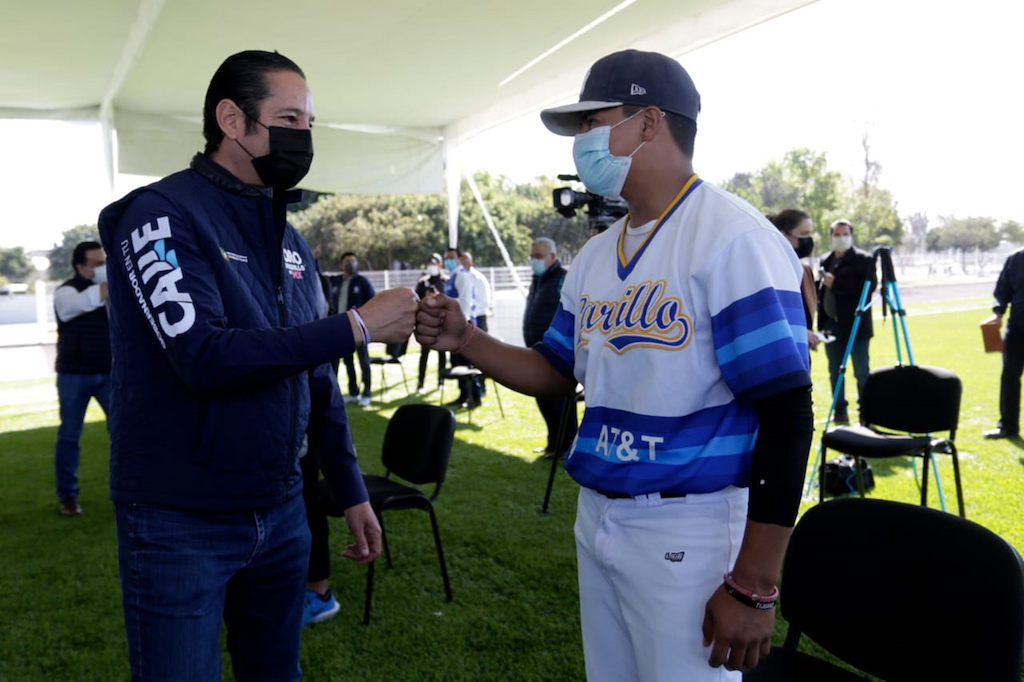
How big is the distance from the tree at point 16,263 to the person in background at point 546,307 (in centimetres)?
4916

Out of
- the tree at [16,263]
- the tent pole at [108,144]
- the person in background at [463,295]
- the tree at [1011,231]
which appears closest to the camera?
the person in background at [463,295]

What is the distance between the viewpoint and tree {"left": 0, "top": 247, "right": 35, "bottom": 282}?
152 feet

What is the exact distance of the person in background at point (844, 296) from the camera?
7105 mm

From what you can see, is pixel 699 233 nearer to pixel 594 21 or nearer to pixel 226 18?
pixel 594 21

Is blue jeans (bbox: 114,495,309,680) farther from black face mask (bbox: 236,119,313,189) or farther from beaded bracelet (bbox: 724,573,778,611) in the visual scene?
beaded bracelet (bbox: 724,573,778,611)

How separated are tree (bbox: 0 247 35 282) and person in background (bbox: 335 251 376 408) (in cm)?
4507

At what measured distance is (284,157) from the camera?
163 cm

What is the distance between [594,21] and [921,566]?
6274mm

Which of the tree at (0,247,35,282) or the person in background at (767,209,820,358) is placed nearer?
the person in background at (767,209,820,358)

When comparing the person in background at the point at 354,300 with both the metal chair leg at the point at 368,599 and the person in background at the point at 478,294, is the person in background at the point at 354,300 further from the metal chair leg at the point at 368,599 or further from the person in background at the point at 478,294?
the metal chair leg at the point at 368,599

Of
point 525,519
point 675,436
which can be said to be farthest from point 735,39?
point 675,436

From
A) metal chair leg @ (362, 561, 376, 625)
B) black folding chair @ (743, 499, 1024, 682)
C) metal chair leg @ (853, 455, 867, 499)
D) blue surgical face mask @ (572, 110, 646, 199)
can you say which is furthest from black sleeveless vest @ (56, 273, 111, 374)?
metal chair leg @ (853, 455, 867, 499)

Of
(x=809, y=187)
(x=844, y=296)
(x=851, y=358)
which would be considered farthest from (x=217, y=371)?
(x=809, y=187)

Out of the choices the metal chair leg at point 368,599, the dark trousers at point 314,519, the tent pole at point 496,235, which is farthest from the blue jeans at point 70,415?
the tent pole at point 496,235
